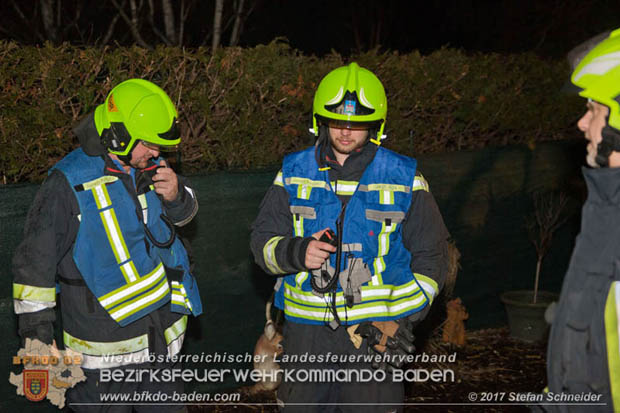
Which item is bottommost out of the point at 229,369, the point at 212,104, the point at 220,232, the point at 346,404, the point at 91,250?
the point at 229,369

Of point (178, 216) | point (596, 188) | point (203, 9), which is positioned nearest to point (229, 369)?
point (178, 216)

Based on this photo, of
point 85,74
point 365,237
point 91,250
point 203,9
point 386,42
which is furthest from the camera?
point 386,42

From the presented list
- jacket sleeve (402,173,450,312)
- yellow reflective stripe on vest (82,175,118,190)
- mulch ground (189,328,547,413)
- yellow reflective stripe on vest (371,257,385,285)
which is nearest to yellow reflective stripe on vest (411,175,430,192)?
jacket sleeve (402,173,450,312)

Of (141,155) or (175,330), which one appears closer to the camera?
(141,155)

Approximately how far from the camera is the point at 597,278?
8.61 ft

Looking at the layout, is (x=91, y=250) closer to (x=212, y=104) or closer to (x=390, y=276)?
(x=390, y=276)

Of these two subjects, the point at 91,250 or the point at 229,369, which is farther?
the point at 229,369

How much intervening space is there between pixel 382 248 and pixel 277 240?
594mm

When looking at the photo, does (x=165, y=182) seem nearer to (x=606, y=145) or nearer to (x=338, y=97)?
(x=338, y=97)

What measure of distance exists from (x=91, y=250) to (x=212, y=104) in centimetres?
231

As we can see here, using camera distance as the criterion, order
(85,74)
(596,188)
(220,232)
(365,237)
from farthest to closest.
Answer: (220,232) < (85,74) < (365,237) < (596,188)

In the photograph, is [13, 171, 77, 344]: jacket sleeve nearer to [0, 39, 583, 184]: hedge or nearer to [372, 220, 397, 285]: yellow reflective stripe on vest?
[0, 39, 583, 184]: hedge

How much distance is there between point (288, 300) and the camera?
424 centimetres

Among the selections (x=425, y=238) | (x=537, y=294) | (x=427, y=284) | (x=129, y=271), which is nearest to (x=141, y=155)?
(x=129, y=271)
